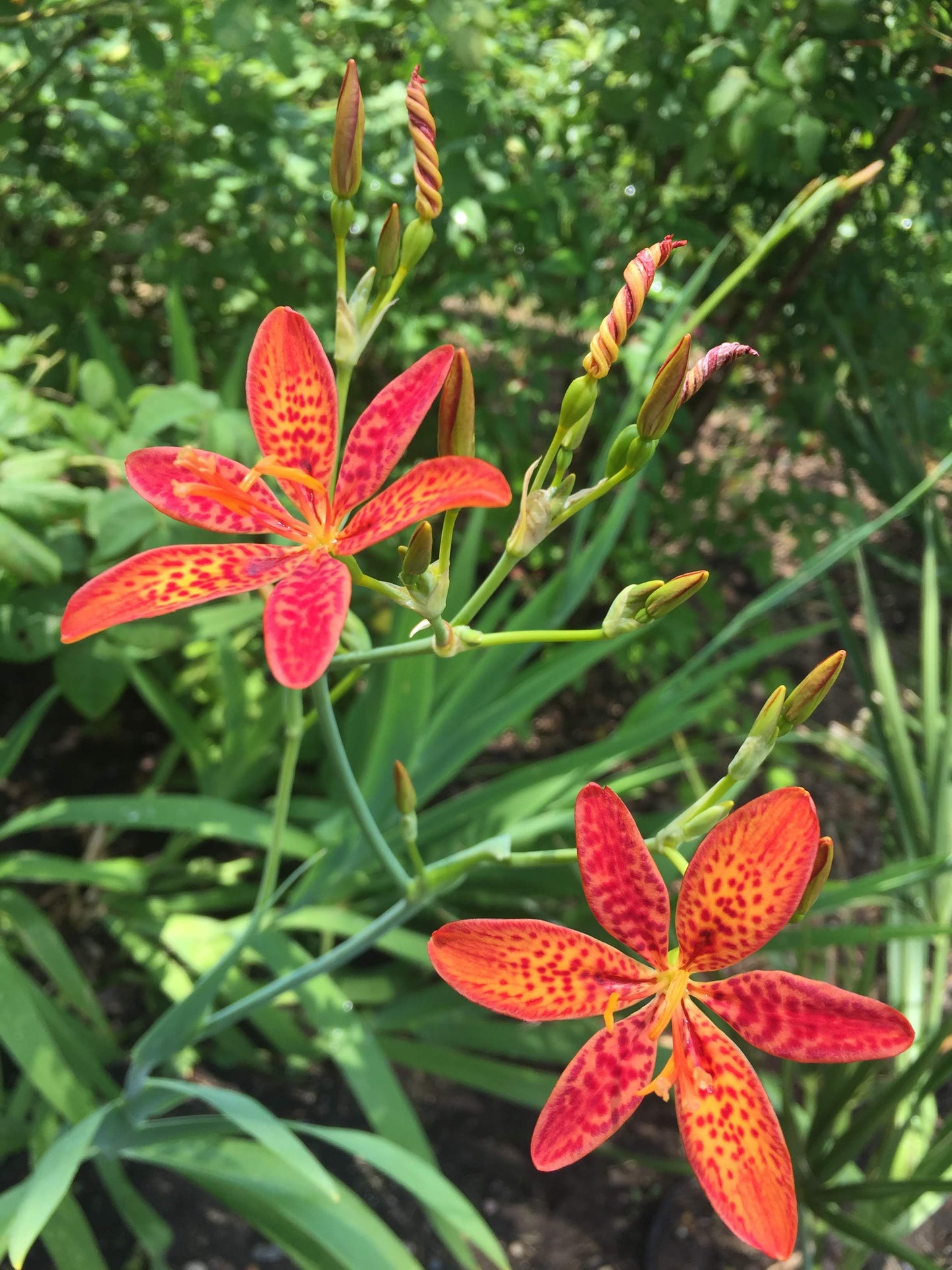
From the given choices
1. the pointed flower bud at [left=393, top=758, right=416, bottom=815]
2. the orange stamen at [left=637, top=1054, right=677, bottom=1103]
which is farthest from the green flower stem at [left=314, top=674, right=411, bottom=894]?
the orange stamen at [left=637, top=1054, right=677, bottom=1103]

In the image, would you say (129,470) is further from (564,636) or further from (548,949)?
(548,949)

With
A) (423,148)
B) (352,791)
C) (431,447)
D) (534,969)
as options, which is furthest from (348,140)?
(431,447)

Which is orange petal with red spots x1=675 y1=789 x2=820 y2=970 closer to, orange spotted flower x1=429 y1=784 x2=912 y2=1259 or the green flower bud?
orange spotted flower x1=429 y1=784 x2=912 y2=1259

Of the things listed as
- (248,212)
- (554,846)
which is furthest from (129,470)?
(554,846)

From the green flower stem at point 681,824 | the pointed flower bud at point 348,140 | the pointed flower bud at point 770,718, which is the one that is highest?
the pointed flower bud at point 348,140

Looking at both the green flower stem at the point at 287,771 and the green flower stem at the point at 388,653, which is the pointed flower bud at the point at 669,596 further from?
the green flower stem at the point at 287,771

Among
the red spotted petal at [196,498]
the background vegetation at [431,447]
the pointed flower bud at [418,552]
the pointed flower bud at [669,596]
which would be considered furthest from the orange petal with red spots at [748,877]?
the background vegetation at [431,447]
